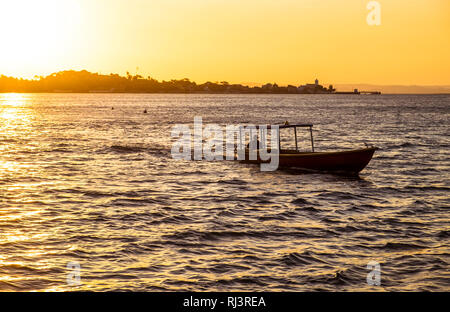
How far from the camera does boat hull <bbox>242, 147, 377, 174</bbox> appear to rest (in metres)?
32.7

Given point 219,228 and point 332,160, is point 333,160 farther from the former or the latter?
point 219,228

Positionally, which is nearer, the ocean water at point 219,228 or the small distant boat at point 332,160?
the ocean water at point 219,228

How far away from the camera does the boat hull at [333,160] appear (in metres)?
32.7

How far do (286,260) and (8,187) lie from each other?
19521 millimetres

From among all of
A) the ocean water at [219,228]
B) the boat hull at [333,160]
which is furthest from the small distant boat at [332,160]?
the ocean water at [219,228]

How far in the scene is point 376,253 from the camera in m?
16.3

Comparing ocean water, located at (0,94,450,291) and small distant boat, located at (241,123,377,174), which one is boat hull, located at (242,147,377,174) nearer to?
small distant boat, located at (241,123,377,174)

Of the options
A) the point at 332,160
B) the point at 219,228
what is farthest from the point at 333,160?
the point at 219,228

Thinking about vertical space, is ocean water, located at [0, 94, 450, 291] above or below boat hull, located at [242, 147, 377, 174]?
below

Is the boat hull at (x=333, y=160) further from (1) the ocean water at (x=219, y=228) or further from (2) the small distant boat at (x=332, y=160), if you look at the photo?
(1) the ocean water at (x=219, y=228)

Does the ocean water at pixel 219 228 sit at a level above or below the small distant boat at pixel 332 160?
below

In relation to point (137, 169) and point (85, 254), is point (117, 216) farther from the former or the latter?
point (137, 169)

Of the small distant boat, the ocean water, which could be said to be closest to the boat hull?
the small distant boat
